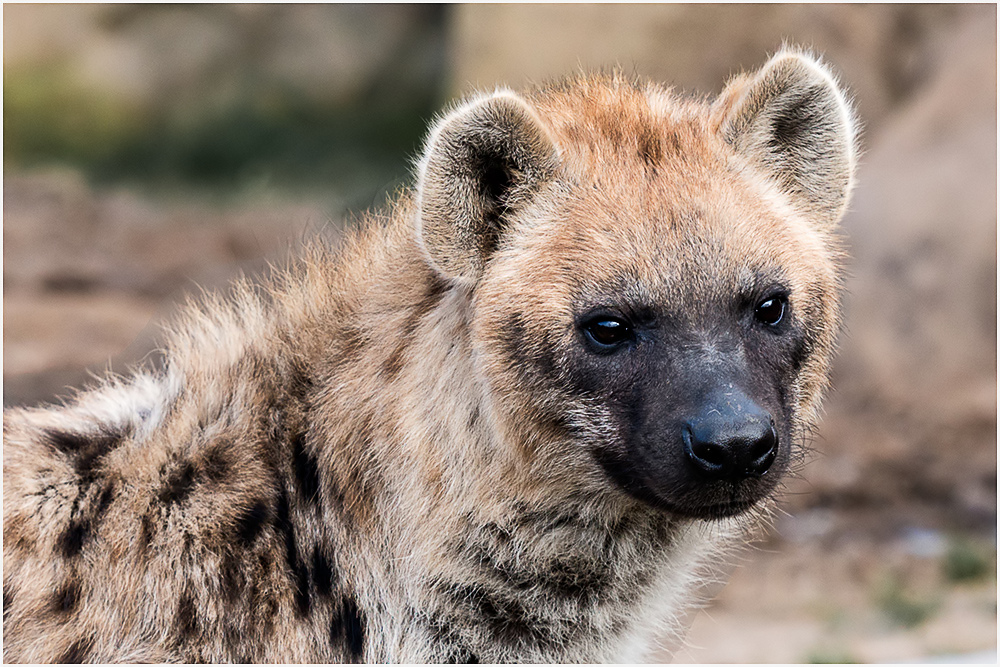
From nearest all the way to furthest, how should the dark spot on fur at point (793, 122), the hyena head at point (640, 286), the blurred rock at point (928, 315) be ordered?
the hyena head at point (640, 286) → the dark spot on fur at point (793, 122) → the blurred rock at point (928, 315)

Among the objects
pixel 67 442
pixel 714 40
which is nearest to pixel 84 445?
pixel 67 442

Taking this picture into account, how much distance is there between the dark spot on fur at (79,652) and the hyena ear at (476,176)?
3.48 ft

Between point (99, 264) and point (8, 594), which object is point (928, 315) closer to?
point (8, 594)

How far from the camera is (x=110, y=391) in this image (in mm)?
2643

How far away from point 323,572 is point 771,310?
112 cm

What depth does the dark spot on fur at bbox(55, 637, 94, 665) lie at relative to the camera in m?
2.25

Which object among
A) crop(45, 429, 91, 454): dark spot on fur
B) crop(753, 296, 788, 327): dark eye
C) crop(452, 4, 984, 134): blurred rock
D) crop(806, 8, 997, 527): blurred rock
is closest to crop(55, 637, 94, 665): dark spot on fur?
crop(45, 429, 91, 454): dark spot on fur

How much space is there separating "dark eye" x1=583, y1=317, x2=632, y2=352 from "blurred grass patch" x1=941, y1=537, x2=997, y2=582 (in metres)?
4.14

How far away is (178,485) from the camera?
235 cm

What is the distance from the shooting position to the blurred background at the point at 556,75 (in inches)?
228

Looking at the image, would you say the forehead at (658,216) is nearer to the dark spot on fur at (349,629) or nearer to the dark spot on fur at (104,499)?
the dark spot on fur at (349,629)

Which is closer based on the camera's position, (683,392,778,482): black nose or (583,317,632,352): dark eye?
(683,392,778,482): black nose

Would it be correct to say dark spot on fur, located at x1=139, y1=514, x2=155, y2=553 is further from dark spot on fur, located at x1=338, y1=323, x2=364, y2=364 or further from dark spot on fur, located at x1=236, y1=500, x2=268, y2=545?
dark spot on fur, located at x1=338, y1=323, x2=364, y2=364

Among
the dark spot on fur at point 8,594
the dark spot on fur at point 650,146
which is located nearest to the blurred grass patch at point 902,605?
the dark spot on fur at point 650,146
